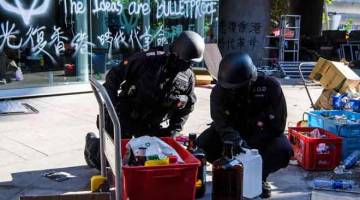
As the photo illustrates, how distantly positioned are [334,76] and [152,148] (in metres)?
3.87

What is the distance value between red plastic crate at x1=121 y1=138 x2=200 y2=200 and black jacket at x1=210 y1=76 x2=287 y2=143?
3.21 feet

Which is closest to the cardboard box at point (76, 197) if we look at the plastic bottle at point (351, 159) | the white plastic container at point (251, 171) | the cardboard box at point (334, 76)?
the white plastic container at point (251, 171)

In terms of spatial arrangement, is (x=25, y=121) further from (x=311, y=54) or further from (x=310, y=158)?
(x=311, y=54)

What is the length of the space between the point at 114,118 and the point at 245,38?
Result: 12.0 meters

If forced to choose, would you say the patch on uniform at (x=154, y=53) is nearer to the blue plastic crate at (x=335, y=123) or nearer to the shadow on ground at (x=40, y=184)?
the shadow on ground at (x=40, y=184)

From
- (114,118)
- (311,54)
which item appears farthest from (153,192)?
(311,54)

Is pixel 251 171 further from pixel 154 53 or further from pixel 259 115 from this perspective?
pixel 154 53

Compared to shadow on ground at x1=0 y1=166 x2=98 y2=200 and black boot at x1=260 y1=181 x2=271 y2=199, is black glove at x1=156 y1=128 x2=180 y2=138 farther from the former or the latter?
black boot at x1=260 y1=181 x2=271 y2=199

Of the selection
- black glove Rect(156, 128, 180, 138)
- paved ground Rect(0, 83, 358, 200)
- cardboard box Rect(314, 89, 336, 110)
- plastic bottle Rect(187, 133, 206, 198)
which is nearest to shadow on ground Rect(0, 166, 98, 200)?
paved ground Rect(0, 83, 358, 200)

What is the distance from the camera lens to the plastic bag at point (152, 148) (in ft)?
9.99

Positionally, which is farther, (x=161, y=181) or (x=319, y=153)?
(x=319, y=153)

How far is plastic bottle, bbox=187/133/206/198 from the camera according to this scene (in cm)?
370

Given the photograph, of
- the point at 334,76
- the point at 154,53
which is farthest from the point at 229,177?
the point at 334,76

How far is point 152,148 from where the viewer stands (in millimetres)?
3111
